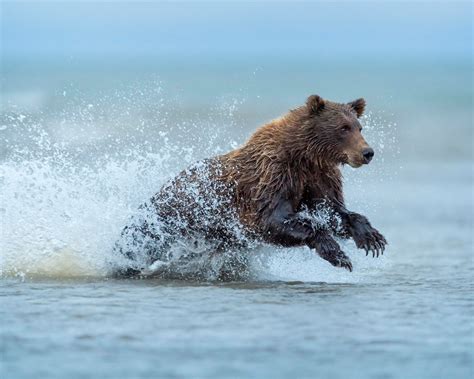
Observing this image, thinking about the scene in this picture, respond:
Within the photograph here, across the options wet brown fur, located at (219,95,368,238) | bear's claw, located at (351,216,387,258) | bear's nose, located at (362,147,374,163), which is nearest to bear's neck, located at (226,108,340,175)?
wet brown fur, located at (219,95,368,238)

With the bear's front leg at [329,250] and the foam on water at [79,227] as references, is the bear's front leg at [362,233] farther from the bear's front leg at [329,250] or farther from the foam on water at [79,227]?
the foam on water at [79,227]

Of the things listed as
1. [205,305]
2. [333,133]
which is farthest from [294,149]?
[205,305]

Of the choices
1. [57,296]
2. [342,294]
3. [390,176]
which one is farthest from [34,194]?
[390,176]

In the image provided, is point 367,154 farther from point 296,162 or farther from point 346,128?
point 296,162

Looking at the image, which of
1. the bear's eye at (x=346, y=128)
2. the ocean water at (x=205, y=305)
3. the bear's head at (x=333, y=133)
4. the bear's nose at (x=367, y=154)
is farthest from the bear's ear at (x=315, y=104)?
the ocean water at (x=205, y=305)

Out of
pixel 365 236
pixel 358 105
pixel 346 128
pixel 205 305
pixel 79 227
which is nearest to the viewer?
pixel 205 305

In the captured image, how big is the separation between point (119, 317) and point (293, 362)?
1499 millimetres

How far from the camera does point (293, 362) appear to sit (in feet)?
21.1

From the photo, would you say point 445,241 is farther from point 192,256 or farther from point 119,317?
point 119,317

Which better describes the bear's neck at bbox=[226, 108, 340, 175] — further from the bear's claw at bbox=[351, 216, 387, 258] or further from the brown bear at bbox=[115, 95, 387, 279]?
the bear's claw at bbox=[351, 216, 387, 258]

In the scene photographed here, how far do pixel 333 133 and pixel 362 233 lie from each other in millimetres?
796

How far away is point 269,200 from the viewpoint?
932cm

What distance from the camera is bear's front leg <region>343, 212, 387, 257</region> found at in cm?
927

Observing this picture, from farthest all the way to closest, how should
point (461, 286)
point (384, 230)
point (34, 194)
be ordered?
1. point (384, 230)
2. point (34, 194)
3. point (461, 286)
